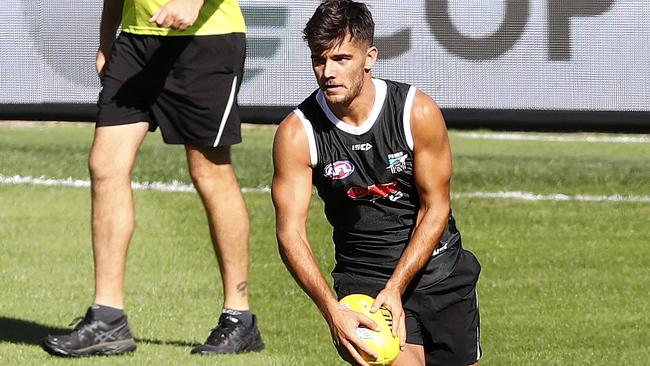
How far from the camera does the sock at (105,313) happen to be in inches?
272

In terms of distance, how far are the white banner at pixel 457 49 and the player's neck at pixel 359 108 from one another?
4712 millimetres

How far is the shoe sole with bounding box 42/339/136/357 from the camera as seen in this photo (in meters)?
6.84

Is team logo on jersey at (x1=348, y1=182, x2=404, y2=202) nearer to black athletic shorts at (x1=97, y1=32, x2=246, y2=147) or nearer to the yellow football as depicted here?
the yellow football

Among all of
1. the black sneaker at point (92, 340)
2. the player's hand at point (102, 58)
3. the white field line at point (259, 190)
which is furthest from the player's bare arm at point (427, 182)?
the white field line at point (259, 190)

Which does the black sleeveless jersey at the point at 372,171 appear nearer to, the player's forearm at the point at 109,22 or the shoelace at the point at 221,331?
the shoelace at the point at 221,331

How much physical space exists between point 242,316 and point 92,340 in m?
0.67

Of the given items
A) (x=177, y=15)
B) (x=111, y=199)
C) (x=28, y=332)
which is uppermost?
(x=177, y=15)

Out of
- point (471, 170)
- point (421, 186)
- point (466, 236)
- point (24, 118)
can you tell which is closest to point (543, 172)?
point (471, 170)

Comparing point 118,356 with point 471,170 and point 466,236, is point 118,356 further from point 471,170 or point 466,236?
point 471,170

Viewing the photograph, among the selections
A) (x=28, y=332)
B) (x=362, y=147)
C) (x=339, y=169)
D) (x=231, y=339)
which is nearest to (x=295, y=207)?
(x=339, y=169)

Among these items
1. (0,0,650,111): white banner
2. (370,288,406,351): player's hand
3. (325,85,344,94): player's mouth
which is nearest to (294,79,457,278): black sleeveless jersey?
(325,85,344,94): player's mouth

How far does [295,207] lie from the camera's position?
5891 millimetres

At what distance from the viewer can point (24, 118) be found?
1120 centimetres

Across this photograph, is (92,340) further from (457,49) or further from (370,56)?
(457,49)
